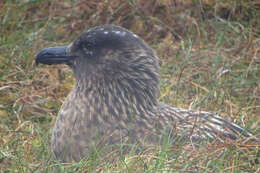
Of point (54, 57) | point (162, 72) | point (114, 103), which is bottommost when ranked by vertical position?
point (162, 72)

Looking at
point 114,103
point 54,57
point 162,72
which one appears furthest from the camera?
point 162,72

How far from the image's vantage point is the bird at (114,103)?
3.66 metres

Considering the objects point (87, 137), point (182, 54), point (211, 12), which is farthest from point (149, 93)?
point (211, 12)

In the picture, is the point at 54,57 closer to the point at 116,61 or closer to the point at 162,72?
the point at 116,61

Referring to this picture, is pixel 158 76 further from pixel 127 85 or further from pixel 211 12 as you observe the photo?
pixel 211 12

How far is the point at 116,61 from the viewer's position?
12.6ft

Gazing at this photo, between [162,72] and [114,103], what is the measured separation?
5.58 feet

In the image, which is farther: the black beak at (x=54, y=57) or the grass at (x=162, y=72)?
the black beak at (x=54, y=57)

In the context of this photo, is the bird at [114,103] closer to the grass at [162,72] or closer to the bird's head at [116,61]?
the bird's head at [116,61]

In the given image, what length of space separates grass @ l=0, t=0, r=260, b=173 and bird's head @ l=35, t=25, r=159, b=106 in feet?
1.77

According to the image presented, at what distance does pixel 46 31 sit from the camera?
5852mm

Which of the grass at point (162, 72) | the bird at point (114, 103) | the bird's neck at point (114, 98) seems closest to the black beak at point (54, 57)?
the bird at point (114, 103)

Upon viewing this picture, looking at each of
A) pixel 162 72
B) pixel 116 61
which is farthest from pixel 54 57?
pixel 162 72

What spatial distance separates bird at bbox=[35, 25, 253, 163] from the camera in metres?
3.66
